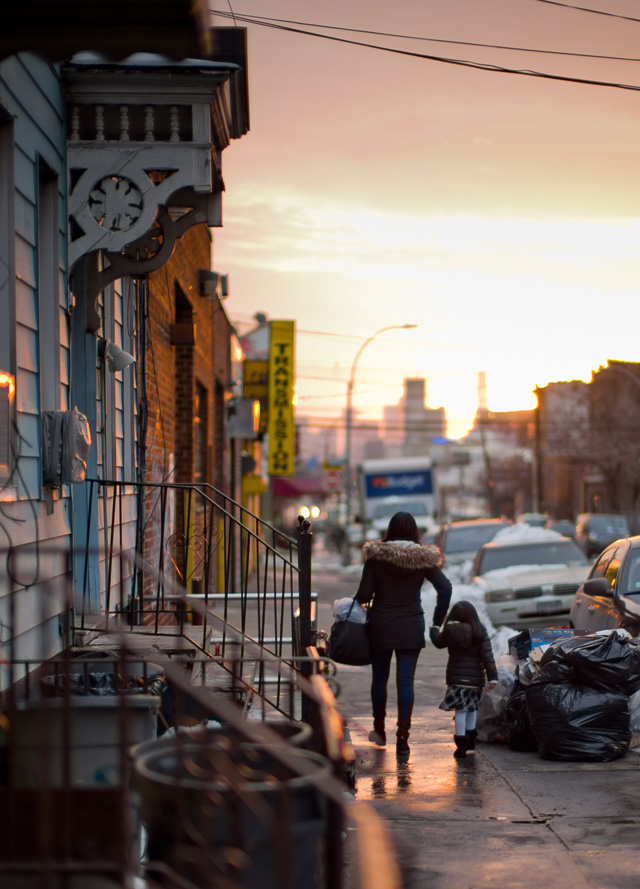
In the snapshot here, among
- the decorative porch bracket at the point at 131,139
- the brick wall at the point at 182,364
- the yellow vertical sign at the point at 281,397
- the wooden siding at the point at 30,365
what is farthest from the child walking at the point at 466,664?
the yellow vertical sign at the point at 281,397

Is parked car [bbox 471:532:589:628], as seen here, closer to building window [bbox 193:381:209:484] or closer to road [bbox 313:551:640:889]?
building window [bbox 193:381:209:484]

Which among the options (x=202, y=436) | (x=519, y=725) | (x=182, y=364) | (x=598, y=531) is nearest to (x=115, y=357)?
(x=519, y=725)

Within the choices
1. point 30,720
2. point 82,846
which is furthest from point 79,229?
point 82,846

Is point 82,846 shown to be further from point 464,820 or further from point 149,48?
point 464,820

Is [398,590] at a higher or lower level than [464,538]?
higher

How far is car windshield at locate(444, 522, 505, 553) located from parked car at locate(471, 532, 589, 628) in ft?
20.0

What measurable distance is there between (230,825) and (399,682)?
17.8 feet

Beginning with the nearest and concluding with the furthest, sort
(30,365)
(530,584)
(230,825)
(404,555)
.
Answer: (230,825) → (30,365) → (404,555) → (530,584)

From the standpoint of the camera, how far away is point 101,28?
373 centimetres

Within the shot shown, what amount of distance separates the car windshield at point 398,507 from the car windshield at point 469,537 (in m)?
14.3

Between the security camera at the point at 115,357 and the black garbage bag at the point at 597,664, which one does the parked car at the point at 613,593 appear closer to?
the black garbage bag at the point at 597,664

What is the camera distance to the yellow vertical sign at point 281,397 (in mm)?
24547

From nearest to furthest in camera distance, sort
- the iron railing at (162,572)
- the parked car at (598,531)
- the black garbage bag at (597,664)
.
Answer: the iron railing at (162,572) < the black garbage bag at (597,664) < the parked car at (598,531)

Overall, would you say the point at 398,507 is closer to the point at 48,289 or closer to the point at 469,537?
the point at 469,537
